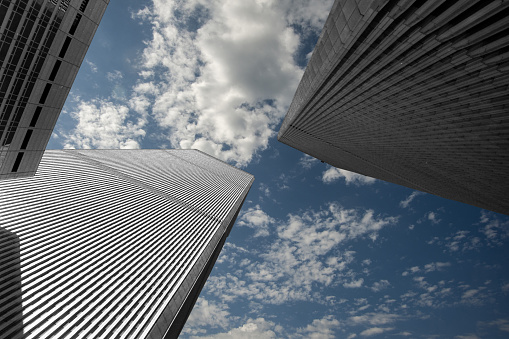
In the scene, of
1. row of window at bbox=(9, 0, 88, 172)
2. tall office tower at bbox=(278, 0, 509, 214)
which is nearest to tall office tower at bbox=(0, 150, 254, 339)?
row of window at bbox=(9, 0, 88, 172)

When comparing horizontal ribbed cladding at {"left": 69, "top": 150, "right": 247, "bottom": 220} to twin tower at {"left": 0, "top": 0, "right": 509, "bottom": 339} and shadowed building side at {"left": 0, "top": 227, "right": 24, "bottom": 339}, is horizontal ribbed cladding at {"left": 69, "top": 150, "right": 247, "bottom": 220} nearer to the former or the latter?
twin tower at {"left": 0, "top": 0, "right": 509, "bottom": 339}

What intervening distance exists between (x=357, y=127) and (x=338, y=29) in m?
35.9

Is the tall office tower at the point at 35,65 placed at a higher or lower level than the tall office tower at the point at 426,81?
lower

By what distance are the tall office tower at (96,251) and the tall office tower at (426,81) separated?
147ft

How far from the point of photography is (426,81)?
28844mm

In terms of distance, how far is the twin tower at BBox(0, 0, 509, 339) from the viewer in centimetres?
2181

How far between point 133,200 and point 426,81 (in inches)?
2837

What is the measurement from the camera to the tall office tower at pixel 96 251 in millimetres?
30531

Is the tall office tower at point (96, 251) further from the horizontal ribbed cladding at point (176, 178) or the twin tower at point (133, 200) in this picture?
the horizontal ribbed cladding at point (176, 178)

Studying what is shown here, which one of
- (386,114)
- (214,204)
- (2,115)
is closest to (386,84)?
(386,114)

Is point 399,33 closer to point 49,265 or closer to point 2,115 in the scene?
point 2,115

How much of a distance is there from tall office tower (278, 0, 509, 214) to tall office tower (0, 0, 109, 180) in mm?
27822

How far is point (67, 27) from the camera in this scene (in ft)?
81.8

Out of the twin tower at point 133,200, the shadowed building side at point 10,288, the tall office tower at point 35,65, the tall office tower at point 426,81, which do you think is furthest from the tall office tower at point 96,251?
the tall office tower at point 426,81
